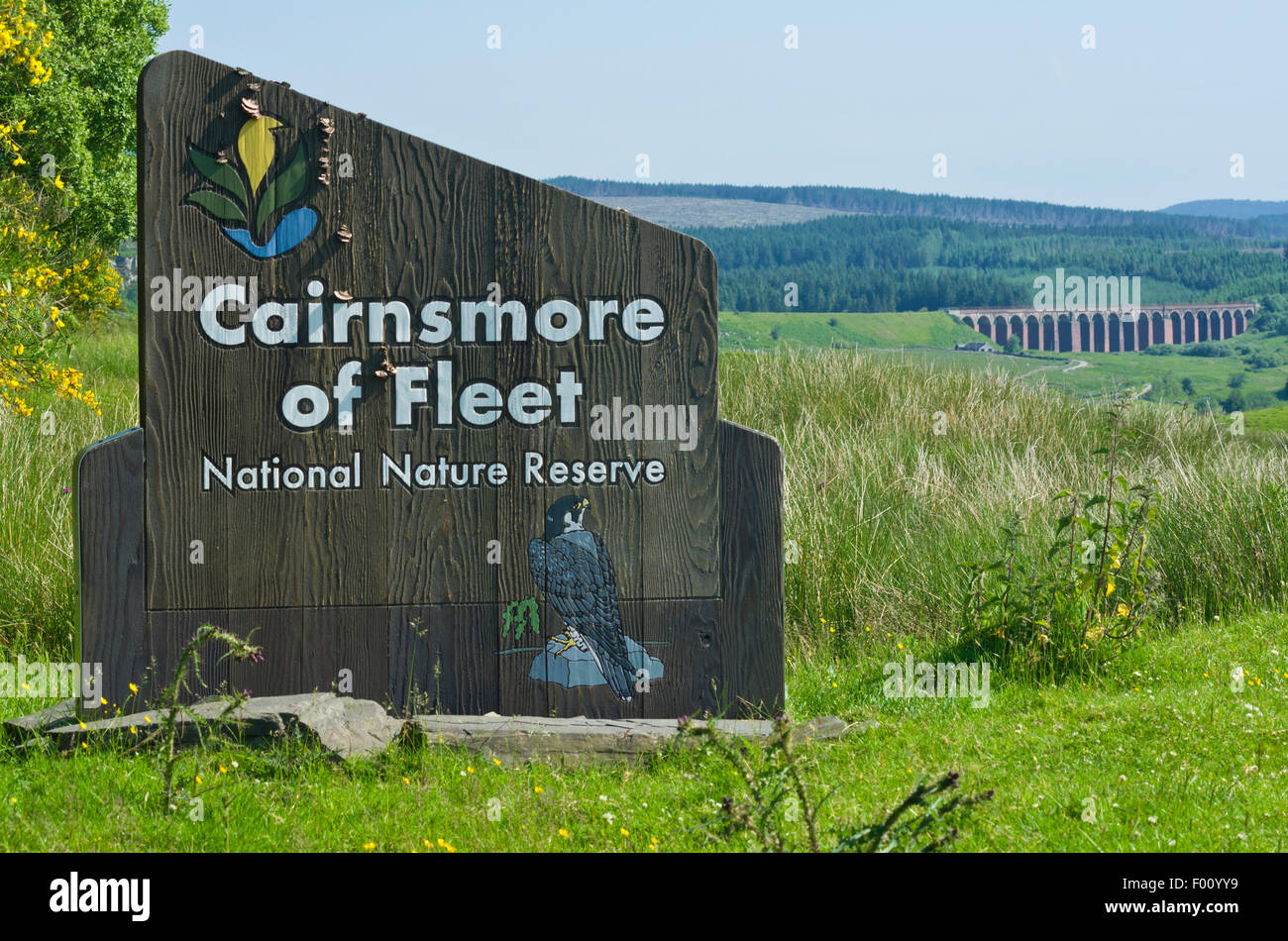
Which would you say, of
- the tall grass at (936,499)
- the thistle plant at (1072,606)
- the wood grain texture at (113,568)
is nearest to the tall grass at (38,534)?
the wood grain texture at (113,568)

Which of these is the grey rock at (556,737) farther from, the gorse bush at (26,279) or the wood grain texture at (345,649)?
the gorse bush at (26,279)

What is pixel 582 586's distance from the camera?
4.75 m

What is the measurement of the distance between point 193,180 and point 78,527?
1.58 metres

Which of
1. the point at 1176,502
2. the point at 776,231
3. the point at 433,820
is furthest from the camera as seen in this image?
the point at 776,231

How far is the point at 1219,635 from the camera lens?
619cm

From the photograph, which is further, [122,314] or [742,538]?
[122,314]

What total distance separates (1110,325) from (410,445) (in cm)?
11603

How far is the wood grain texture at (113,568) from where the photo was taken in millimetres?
4590

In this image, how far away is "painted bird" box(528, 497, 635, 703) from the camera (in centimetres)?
473

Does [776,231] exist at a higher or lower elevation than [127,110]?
higher

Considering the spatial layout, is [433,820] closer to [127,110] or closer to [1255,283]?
[127,110]

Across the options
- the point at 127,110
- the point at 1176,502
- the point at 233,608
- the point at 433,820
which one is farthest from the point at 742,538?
the point at 127,110

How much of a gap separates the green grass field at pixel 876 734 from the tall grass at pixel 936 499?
0.03 meters

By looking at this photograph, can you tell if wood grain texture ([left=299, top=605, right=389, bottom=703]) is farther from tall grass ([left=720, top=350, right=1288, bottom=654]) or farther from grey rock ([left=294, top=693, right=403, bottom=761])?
tall grass ([left=720, top=350, right=1288, bottom=654])
